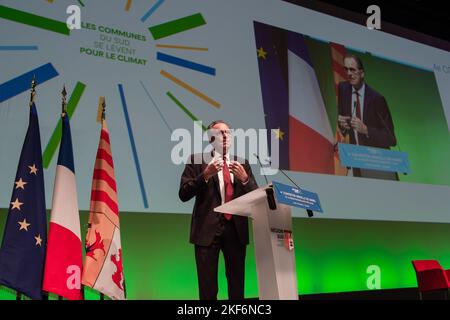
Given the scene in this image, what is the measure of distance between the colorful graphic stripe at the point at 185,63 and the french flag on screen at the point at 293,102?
67 centimetres

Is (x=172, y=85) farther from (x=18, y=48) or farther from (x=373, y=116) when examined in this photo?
(x=373, y=116)

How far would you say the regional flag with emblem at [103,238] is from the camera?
11.4ft

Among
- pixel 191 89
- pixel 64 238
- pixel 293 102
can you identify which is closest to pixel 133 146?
pixel 191 89

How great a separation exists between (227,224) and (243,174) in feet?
1.25

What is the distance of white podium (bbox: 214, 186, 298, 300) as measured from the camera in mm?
2740

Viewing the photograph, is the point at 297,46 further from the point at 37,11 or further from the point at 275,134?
the point at 37,11

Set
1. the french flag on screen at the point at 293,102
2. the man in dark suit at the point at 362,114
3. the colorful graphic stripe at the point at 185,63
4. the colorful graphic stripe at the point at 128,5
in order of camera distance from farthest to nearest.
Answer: the man in dark suit at the point at 362,114 < the french flag on screen at the point at 293,102 < the colorful graphic stripe at the point at 185,63 < the colorful graphic stripe at the point at 128,5

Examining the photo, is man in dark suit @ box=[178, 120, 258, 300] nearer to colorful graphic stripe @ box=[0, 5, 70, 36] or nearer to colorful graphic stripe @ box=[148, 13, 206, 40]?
colorful graphic stripe @ box=[148, 13, 206, 40]

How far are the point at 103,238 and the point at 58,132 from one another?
103 cm

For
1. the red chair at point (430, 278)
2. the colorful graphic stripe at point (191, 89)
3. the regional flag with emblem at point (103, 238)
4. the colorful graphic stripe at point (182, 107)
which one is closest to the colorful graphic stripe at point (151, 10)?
the colorful graphic stripe at point (191, 89)

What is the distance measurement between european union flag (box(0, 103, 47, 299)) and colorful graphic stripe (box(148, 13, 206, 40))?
5.51 feet

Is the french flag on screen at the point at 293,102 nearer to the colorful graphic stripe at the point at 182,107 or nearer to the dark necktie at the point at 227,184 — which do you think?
the colorful graphic stripe at the point at 182,107

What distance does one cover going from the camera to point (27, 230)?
3.18 meters
